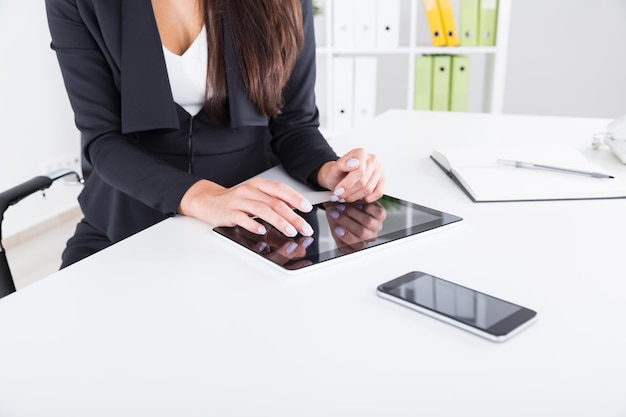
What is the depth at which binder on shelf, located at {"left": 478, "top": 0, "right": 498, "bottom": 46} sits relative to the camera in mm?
2641

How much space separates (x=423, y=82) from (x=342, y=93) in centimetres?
41

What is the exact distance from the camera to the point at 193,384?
483 mm

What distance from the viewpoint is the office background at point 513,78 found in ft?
8.34

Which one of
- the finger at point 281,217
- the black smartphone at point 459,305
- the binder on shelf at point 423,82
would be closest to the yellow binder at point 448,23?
the binder on shelf at point 423,82

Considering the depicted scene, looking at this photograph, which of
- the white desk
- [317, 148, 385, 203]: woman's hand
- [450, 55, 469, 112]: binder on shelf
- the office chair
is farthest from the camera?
[450, 55, 469, 112]: binder on shelf

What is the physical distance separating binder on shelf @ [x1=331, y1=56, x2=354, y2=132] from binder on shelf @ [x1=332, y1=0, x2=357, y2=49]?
76mm

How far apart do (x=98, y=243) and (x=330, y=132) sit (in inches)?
79.8

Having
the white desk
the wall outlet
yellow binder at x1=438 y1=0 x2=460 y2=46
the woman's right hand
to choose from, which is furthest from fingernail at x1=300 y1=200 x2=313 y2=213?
the wall outlet

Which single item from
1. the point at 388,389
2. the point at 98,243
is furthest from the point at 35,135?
the point at 388,389

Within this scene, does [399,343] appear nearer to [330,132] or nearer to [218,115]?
[218,115]

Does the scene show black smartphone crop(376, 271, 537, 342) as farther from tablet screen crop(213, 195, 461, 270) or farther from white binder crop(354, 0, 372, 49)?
white binder crop(354, 0, 372, 49)

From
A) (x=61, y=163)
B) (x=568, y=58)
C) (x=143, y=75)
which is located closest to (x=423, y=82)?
(x=568, y=58)

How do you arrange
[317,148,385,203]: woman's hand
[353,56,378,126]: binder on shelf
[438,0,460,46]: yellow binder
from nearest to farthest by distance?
[317,148,385,203]: woman's hand, [438,0,460,46]: yellow binder, [353,56,378,126]: binder on shelf

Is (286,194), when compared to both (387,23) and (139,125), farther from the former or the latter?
(387,23)
